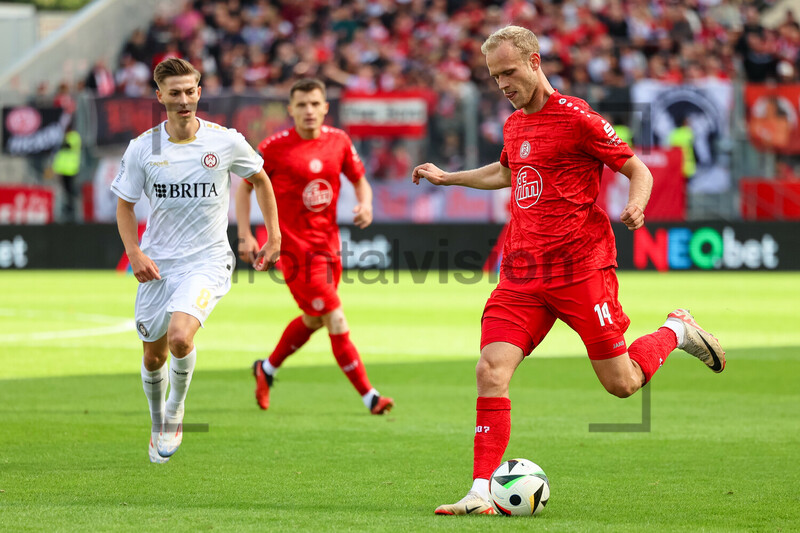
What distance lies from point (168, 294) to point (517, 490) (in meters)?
2.62

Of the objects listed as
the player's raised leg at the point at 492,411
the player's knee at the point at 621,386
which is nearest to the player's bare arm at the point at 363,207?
the player's knee at the point at 621,386

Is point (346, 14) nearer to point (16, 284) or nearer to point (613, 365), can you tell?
point (16, 284)

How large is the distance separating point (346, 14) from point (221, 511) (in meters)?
24.8

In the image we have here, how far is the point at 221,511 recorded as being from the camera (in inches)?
207

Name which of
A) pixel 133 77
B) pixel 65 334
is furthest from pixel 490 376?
pixel 133 77

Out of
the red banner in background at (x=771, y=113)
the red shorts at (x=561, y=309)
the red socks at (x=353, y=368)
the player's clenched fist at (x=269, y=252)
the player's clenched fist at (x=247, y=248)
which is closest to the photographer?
the red shorts at (x=561, y=309)

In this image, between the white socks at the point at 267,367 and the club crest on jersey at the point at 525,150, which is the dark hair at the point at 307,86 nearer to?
the white socks at the point at 267,367

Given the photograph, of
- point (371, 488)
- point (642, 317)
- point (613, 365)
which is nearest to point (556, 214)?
point (613, 365)

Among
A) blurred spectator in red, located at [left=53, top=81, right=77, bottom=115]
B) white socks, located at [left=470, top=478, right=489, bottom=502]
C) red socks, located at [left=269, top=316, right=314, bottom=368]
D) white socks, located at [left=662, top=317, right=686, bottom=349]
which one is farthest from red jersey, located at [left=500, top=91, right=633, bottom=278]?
blurred spectator in red, located at [left=53, top=81, right=77, bottom=115]

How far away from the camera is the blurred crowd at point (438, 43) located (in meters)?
25.1

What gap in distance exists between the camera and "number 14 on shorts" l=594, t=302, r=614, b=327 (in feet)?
18.5

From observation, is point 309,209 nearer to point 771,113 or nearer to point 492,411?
point 492,411

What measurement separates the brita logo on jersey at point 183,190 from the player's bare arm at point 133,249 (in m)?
0.19

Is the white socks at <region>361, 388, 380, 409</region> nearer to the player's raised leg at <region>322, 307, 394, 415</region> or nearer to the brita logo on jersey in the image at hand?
the player's raised leg at <region>322, 307, 394, 415</region>
